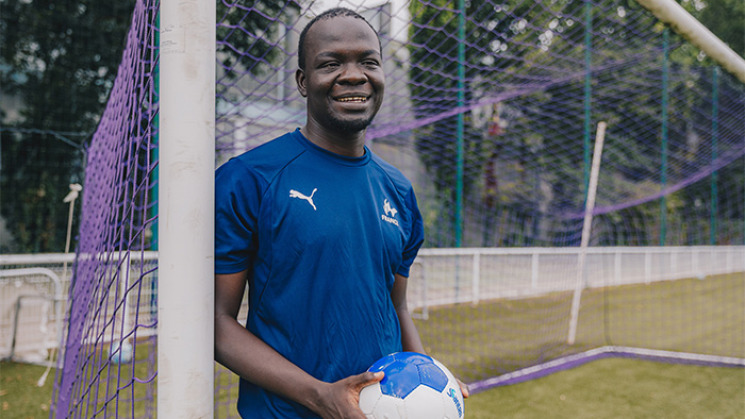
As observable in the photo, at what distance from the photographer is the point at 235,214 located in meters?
1.30

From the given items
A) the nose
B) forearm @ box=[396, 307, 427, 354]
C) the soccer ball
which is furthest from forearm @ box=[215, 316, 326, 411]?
the nose

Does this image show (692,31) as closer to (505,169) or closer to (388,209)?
(388,209)

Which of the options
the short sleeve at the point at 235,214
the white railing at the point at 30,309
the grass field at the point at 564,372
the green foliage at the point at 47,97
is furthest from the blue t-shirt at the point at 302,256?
the green foliage at the point at 47,97

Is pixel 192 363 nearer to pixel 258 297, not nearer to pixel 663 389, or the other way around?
pixel 258 297

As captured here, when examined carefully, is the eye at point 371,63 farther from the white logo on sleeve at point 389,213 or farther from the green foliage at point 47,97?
the green foliage at point 47,97

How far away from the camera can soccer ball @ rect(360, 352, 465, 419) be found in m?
1.27

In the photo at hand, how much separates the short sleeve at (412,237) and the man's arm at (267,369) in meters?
0.53

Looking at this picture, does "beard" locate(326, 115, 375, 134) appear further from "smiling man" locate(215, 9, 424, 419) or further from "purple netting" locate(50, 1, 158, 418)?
"purple netting" locate(50, 1, 158, 418)

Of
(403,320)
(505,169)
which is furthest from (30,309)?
(505,169)

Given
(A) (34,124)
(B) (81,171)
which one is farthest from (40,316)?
(A) (34,124)

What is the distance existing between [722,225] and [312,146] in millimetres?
21503

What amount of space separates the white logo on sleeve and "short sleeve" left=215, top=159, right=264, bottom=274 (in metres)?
0.35

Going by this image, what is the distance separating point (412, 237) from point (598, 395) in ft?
12.9

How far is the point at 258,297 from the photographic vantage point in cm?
137
